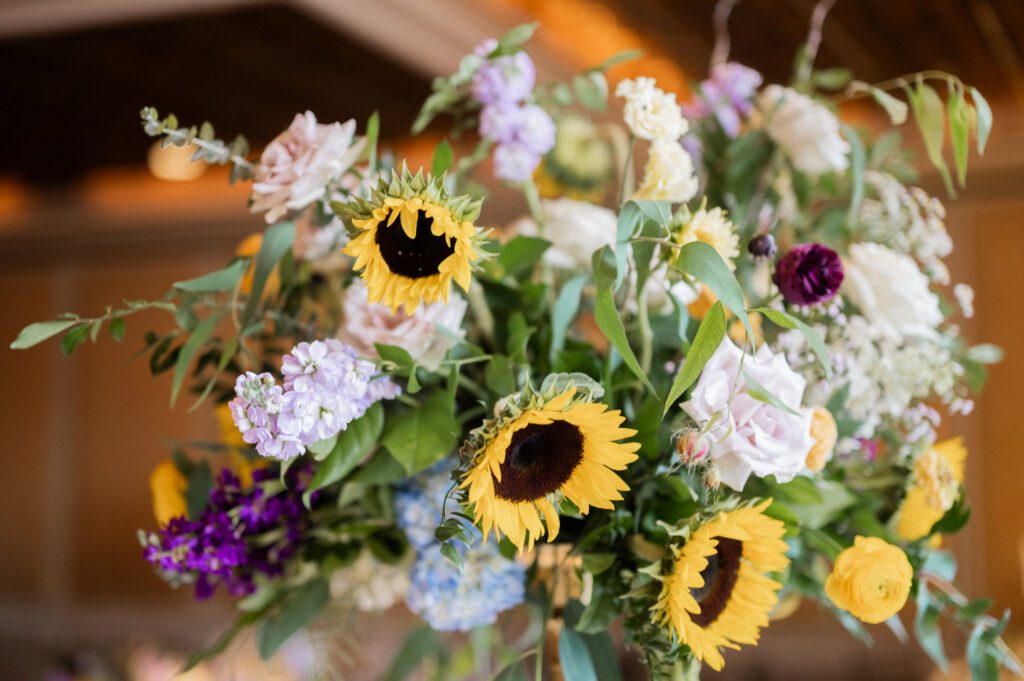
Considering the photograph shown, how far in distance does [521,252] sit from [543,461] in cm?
19

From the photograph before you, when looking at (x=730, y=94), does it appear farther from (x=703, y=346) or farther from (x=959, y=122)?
(x=703, y=346)

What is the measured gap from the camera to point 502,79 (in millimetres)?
791

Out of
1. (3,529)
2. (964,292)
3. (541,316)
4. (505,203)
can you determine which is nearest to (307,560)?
(541,316)

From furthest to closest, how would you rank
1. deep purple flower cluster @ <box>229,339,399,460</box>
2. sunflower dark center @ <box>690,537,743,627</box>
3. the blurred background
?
1. the blurred background
2. sunflower dark center @ <box>690,537,743,627</box>
3. deep purple flower cluster @ <box>229,339,399,460</box>

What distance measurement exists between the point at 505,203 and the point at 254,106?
99cm

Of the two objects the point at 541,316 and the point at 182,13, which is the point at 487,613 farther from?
the point at 182,13

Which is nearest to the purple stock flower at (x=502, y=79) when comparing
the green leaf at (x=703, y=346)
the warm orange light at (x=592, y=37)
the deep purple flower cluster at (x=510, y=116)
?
the deep purple flower cluster at (x=510, y=116)

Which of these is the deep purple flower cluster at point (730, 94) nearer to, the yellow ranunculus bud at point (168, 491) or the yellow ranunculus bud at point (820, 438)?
the yellow ranunculus bud at point (820, 438)

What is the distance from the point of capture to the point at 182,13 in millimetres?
2367

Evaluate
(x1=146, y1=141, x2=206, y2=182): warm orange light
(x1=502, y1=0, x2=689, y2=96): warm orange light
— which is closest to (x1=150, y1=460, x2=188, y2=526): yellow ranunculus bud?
(x1=502, y1=0, x2=689, y2=96): warm orange light

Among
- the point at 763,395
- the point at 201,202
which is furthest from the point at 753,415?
the point at 201,202

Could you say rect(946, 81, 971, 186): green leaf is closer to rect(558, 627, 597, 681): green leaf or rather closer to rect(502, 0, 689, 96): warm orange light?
rect(558, 627, 597, 681): green leaf

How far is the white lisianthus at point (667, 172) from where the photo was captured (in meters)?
0.72

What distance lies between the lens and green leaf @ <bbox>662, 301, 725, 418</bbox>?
1.83 feet
